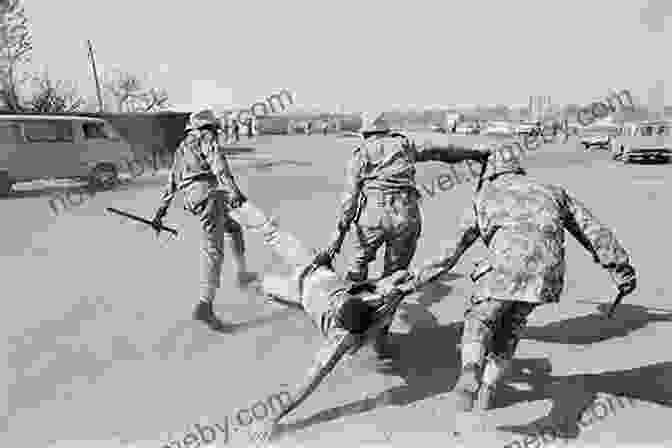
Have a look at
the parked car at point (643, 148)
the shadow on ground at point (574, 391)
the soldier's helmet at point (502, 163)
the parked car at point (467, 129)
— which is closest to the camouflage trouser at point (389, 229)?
the soldier's helmet at point (502, 163)

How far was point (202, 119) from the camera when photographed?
15.1 feet

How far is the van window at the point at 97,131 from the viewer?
13.2m

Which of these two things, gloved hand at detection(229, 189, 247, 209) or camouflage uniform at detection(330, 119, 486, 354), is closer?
camouflage uniform at detection(330, 119, 486, 354)

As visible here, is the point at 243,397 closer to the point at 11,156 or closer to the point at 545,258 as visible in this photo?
the point at 545,258

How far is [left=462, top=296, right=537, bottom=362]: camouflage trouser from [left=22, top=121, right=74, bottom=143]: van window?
12522mm

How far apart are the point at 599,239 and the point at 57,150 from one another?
12866 millimetres

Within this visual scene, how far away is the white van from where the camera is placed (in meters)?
11.9

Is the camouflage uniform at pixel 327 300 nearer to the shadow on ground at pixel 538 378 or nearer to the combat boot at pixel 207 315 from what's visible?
the shadow on ground at pixel 538 378

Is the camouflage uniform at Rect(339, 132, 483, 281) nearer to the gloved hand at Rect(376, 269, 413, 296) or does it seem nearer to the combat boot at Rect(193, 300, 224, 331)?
the gloved hand at Rect(376, 269, 413, 296)

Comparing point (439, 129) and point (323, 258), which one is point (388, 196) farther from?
point (439, 129)

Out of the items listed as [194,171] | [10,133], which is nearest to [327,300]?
[194,171]

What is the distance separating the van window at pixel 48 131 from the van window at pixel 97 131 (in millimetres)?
431

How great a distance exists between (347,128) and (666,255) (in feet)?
171

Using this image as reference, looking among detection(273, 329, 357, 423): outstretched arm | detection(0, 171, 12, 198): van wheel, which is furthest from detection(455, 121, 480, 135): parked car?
detection(273, 329, 357, 423): outstretched arm
